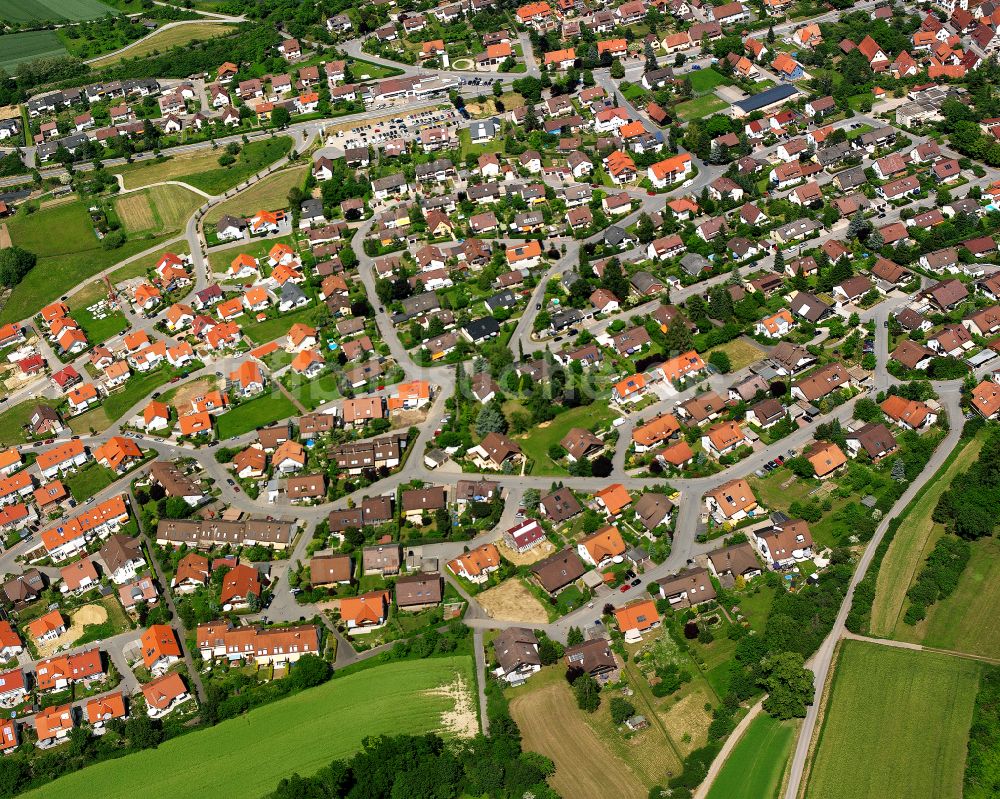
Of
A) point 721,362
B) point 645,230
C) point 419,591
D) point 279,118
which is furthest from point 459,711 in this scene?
point 279,118

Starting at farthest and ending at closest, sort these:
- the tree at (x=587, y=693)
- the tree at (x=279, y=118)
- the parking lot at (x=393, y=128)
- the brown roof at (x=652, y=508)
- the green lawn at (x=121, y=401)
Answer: the tree at (x=279, y=118) < the parking lot at (x=393, y=128) < the green lawn at (x=121, y=401) < the brown roof at (x=652, y=508) < the tree at (x=587, y=693)

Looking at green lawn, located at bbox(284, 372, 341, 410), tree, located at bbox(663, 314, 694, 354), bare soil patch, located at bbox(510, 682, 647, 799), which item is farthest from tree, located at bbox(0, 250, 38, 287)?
bare soil patch, located at bbox(510, 682, 647, 799)

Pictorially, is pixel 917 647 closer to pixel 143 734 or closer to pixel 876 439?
pixel 876 439

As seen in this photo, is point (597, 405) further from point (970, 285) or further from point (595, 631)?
point (970, 285)

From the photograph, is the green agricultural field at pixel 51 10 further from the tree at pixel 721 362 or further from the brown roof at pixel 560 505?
the brown roof at pixel 560 505

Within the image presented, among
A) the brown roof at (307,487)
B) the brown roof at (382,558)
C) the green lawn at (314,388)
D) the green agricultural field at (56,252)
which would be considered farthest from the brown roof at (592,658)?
the green agricultural field at (56,252)

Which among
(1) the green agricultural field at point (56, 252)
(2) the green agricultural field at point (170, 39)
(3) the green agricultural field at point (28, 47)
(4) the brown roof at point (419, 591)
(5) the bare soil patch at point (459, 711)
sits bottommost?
(5) the bare soil patch at point (459, 711)
